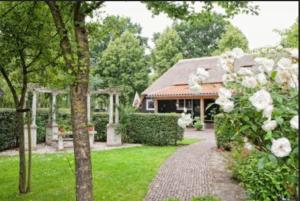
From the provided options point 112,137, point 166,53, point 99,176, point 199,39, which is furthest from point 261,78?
point 199,39

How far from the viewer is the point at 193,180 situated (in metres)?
8.20

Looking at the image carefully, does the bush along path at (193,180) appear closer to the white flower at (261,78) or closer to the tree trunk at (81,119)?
the tree trunk at (81,119)

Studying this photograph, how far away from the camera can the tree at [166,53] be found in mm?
37375

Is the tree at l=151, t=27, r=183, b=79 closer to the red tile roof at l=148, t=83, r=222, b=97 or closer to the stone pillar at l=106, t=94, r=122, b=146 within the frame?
the red tile roof at l=148, t=83, r=222, b=97

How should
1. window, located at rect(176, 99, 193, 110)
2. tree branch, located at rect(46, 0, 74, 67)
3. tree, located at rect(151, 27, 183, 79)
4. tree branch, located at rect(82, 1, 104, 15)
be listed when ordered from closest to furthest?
tree branch, located at rect(82, 1, 104, 15)
tree branch, located at rect(46, 0, 74, 67)
window, located at rect(176, 99, 193, 110)
tree, located at rect(151, 27, 183, 79)

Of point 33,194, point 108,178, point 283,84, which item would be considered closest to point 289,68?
point 283,84

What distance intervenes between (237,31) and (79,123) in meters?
34.6

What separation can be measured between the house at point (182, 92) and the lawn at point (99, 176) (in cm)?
1216

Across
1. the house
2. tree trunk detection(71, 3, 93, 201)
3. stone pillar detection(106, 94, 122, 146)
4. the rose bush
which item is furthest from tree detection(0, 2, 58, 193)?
the house

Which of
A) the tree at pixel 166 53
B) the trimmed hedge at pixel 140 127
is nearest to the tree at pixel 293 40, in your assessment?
the trimmed hedge at pixel 140 127

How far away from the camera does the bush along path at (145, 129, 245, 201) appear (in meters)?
6.89

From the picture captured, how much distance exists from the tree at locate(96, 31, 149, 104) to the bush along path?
21549 mm

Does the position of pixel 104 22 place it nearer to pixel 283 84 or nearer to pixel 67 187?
pixel 283 84

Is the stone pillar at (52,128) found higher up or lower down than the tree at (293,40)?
lower down
